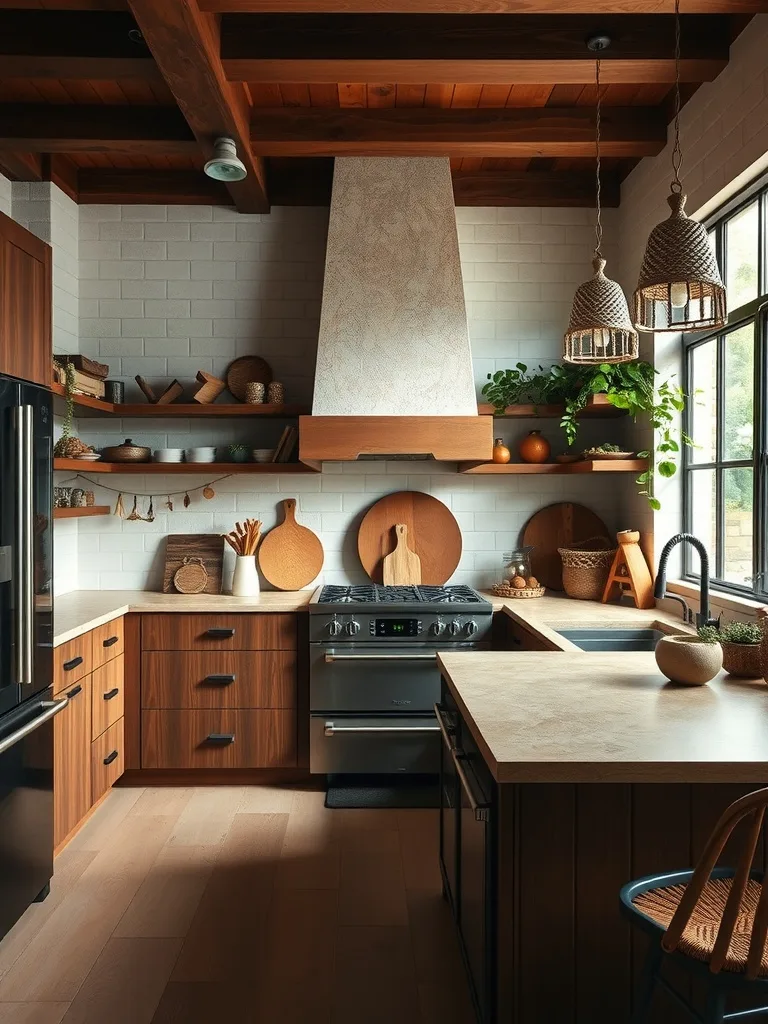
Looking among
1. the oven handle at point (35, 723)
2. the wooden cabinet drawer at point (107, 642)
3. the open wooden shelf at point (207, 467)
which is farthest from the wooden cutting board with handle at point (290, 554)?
the oven handle at point (35, 723)

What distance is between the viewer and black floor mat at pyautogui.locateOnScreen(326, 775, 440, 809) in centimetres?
372

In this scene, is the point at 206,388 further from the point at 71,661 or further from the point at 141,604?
the point at 71,661

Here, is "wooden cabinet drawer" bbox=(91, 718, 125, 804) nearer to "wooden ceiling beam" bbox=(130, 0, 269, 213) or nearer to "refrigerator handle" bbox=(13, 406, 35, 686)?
"refrigerator handle" bbox=(13, 406, 35, 686)

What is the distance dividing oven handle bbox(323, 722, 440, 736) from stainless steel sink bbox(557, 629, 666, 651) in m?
0.84

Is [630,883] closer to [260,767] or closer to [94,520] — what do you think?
[260,767]

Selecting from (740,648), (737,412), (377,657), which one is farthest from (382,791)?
(737,412)

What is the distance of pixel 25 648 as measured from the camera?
2.61 meters

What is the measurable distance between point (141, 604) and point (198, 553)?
0.63 meters

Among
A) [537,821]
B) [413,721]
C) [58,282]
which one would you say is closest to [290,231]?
[58,282]

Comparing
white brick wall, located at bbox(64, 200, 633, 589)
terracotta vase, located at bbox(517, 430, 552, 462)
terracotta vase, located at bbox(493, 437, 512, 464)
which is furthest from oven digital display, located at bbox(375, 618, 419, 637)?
terracotta vase, located at bbox(517, 430, 552, 462)

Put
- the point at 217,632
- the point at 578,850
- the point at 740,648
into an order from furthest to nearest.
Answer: the point at 217,632
the point at 740,648
the point at 578,850

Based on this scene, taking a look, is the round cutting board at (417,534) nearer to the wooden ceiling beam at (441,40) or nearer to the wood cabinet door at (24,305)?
the wood cabinet door at (24,305)

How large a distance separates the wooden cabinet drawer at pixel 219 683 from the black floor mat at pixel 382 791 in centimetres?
48

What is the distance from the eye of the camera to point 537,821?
Result: 1.68m
